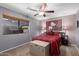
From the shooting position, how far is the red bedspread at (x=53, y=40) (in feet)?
4.48

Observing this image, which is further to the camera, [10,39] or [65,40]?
[65,40]

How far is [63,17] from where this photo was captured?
55.0 inches

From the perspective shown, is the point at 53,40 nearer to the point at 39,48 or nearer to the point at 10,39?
the point at 39,48

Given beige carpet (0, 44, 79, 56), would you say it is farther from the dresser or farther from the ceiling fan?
the ceiling fan

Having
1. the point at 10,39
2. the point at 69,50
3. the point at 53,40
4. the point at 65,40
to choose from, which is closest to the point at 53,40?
the point at 53,40

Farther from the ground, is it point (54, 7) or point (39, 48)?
point (54, 7)

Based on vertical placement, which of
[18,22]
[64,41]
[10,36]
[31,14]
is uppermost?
[31,14]

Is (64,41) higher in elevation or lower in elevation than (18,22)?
lower

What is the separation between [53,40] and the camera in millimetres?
1370

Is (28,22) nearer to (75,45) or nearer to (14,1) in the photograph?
(14,1)

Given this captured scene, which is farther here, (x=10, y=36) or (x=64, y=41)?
(x=64, y=41)

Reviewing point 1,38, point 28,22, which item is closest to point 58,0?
point 28,22

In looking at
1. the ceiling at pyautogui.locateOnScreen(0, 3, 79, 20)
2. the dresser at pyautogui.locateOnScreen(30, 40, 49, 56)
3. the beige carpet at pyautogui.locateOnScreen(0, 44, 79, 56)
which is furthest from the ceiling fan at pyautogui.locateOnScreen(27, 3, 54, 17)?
the beige carpet at pyautogui.locateOnScreen(0, 44, 79, 56)

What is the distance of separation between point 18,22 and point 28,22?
0.18 m
